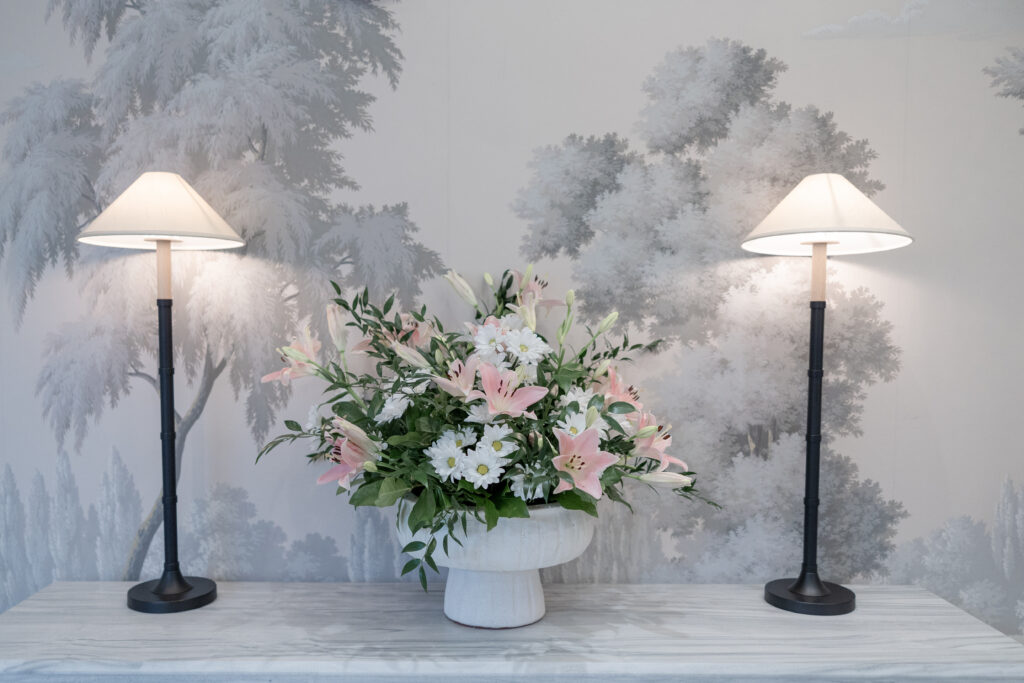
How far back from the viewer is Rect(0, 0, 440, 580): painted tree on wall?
1392mm

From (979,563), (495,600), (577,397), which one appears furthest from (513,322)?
(979,563)

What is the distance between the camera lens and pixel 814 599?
1248 millimetres

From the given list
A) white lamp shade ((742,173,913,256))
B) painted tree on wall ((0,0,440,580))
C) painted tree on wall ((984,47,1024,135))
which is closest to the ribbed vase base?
painted tree on wall ((0,0,440,580))

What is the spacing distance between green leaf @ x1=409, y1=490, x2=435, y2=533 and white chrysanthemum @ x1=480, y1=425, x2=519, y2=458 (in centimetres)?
12

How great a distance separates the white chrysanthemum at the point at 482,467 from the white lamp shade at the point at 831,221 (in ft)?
2.19

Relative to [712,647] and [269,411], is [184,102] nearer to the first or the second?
[269,411]

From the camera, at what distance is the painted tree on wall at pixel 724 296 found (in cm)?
140

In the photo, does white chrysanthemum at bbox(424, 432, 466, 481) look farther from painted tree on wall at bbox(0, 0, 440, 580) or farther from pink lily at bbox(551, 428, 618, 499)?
painted tree on wall at bbox(0, 0, 440, 580)

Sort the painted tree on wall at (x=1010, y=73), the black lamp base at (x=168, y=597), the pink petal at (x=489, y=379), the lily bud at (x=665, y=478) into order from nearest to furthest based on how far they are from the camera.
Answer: the pink petal at (x=489, y=379) → the lily bud at (x=665, y=478) → the black lamp base at (x=168, y=597) → the painted tree on wall at (x=1010, y=73)

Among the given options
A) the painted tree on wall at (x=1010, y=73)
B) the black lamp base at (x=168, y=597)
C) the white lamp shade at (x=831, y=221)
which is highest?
the painted tree on wall at (x=1010, y=73)

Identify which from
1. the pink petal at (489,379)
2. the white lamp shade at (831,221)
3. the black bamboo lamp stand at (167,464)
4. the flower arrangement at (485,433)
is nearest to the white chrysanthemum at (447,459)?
the flower arrangement at (485,433)

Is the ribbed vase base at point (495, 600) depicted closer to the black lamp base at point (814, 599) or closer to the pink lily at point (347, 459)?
the pink lily at point (347, 459)

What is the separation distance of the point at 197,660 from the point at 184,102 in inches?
43.7

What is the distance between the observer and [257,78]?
4.57 feet
